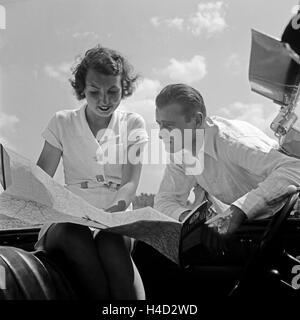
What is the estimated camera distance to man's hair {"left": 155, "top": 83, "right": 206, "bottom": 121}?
4.34ft

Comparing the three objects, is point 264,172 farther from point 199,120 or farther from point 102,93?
point 102,93

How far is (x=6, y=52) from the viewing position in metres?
1.43

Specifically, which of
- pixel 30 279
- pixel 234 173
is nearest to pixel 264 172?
pixel 234 173

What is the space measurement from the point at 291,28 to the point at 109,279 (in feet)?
2.47

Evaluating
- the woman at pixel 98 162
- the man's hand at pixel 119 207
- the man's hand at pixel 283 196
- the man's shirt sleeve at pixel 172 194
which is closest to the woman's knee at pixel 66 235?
the woman at pixel 98 162

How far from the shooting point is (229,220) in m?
1.34

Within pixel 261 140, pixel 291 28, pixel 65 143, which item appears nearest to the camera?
pixel 291 28

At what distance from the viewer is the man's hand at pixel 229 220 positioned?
133 centimetres

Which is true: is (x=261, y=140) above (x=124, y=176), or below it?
above

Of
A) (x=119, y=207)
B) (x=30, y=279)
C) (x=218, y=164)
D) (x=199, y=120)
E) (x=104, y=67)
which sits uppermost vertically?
(x=104, y=67)

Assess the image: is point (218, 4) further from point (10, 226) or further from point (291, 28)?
point (10, 226)

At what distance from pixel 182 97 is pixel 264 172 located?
0.97ft

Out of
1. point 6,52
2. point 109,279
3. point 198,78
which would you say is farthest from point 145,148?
point 6,52

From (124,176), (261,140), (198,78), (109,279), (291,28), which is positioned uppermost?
(291,28)
